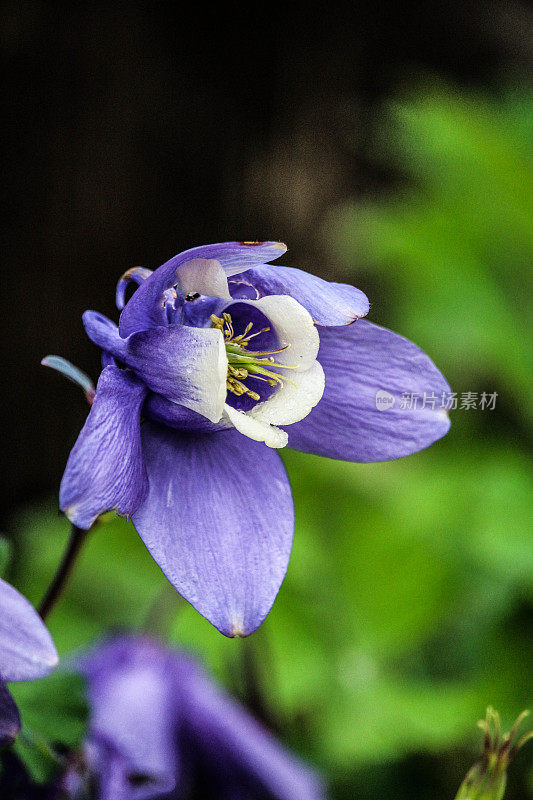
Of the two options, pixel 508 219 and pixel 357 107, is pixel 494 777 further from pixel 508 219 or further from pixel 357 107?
pixel 357 107

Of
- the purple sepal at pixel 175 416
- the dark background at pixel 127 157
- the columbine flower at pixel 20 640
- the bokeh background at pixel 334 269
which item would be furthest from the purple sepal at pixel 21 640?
the dark background at pixel 127 157

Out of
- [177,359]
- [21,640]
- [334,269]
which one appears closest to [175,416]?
[177,359]

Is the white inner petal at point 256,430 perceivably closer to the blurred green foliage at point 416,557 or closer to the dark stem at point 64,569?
the dark stem at point 64,569

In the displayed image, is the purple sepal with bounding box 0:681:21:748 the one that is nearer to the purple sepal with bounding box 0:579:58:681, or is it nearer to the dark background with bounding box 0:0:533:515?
the purple sepal with bounding box 0:579:58:681

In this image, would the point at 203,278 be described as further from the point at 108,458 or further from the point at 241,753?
the point at 241,753

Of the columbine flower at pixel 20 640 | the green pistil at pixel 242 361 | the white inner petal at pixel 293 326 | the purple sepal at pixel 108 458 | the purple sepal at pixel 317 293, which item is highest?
the purple sepal at pixel 317 293

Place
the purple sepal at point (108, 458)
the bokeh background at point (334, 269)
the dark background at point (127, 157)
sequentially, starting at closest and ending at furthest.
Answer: the purple sepal at point (108, 458)
the bokeh background at point (334, 269)
the dark background at point (127, 157)

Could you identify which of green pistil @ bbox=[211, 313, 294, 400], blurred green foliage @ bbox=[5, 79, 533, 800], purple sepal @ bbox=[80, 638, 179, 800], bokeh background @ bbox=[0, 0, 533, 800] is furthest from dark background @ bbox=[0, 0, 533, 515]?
green pistil @ bbox=[211, 313, 294, 400]

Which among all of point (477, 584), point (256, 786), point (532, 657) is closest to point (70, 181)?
point (477, 584)
